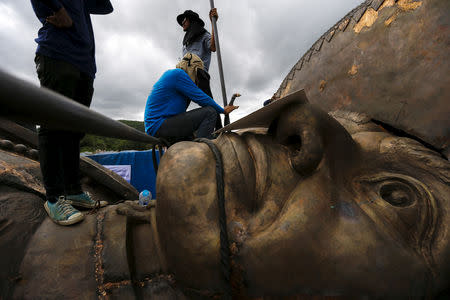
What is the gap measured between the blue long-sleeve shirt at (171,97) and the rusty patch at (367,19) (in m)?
1.99

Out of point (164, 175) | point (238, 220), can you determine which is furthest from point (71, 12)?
point (238, 220)

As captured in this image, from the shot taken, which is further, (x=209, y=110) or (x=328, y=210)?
(x=209, y=110)

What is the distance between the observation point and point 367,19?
1.45m

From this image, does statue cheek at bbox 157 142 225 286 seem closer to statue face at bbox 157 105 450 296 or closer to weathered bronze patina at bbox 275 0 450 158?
statue face at bbox 157 105 450 296

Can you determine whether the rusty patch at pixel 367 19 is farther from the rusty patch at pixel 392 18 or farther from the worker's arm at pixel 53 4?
the worker's arm at pixel 53 4

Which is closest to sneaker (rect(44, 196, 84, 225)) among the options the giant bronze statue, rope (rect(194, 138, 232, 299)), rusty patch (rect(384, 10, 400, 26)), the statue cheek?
the giant bronze statue

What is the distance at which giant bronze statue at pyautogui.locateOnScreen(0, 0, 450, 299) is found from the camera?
76cm

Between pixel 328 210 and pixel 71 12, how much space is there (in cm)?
209

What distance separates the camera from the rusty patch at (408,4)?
3.86 feet

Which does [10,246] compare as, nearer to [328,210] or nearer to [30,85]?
[30,85]

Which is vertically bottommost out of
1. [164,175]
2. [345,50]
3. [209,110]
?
[164,175]

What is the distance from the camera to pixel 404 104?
1160mm

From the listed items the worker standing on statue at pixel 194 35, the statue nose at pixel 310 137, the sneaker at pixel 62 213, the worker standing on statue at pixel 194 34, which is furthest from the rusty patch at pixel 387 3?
the worker standing on statue at pixel 194 35

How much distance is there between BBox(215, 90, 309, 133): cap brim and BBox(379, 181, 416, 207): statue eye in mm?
515
